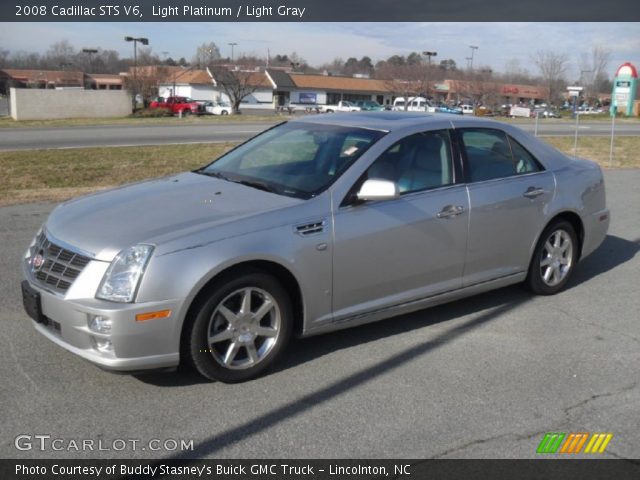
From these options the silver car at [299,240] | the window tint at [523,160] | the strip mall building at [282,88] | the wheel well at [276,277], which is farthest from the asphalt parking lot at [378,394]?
the strip mall building at [282,88]

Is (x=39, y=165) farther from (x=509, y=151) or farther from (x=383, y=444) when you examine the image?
(x=383, y=444)

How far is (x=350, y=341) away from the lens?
16.0 ft

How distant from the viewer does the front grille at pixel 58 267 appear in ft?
12.5

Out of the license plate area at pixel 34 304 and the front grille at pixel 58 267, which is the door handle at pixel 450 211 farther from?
the license plate area at pixel 34 304

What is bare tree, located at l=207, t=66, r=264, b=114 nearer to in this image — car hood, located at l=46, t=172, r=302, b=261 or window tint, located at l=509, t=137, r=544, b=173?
window tint, located at l=509, t=137, r=544, b=173

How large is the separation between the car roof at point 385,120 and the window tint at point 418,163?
0.44ft

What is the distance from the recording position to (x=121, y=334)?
3.64 metres

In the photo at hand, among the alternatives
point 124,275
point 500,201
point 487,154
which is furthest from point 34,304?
point 487,154

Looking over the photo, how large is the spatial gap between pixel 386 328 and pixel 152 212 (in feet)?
6.60

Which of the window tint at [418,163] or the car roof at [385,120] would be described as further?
the car roof at [385,120]

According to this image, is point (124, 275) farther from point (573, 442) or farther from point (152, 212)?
point (573, 442)

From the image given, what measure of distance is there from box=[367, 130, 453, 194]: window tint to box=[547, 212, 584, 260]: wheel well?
1372mm

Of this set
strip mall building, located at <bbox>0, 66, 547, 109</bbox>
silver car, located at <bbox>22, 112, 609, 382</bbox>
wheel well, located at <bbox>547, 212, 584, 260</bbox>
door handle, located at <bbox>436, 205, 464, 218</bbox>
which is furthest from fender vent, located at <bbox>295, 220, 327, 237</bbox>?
strip mall building, located at <bbox>0, 66, 547, 109</bbox>

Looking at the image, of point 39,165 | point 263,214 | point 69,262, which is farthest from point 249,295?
point 39,165
